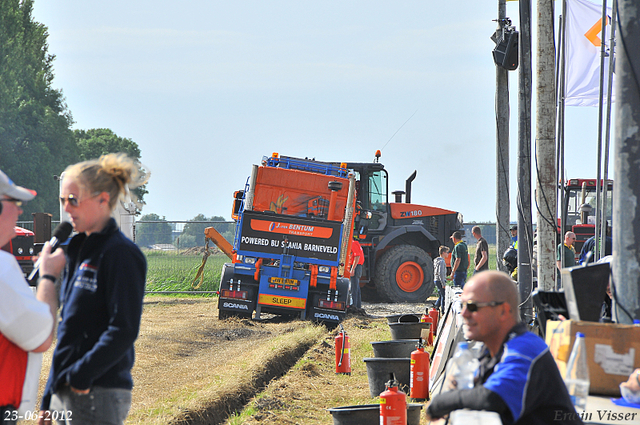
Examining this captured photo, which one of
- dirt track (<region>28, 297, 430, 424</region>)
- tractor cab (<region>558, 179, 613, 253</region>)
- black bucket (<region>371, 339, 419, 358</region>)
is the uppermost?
tractor cab (<region>558, 179, 613, 253</region>)

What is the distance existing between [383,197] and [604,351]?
52.0 ft

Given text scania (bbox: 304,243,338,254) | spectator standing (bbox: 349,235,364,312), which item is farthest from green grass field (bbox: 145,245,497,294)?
text scania (bbox: 304,243,338,254)

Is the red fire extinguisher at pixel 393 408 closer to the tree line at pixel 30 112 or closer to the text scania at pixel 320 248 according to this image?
the text scania at pixel 320 248

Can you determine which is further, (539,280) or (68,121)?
Answer: (68,121)

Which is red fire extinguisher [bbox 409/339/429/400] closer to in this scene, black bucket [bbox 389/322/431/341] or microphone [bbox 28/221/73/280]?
black bucket [bbox 389/322/431/341]

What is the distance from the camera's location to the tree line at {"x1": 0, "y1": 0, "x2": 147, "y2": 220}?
4569 centimetres

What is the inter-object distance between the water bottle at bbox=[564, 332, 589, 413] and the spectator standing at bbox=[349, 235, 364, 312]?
1221 centimetres

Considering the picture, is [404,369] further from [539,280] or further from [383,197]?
[383,197]

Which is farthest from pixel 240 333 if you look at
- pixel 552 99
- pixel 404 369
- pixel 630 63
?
pixel 630 63

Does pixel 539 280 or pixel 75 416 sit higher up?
pixel 539 280

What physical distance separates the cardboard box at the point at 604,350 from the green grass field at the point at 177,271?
19.6 m

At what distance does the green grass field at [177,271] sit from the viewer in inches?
905

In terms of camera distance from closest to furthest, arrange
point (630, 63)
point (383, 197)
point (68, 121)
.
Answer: point (630, 63) → point (383, 197) → point (68, 121)

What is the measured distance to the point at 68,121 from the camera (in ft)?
184
